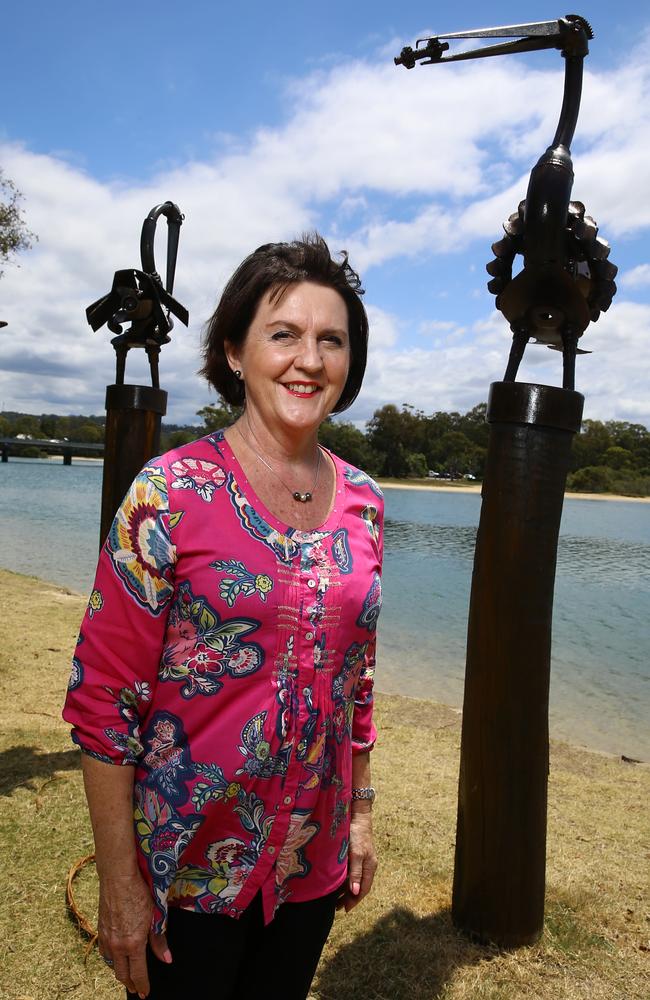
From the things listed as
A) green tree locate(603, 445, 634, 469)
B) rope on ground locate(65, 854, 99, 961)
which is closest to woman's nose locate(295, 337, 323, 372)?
rope on ground locate(65, 854, 99, 961)

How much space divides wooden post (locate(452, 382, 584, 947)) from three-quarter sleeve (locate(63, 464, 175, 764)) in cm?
169

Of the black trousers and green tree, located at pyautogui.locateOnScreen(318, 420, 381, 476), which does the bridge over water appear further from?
the black trousers

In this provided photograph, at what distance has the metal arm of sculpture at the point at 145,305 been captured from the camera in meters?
4.61

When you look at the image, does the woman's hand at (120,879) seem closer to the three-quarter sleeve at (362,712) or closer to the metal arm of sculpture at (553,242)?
the three-quarter sleeve at (362,712)

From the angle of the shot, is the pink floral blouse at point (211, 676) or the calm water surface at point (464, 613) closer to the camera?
the pink floral blouse at point (211, 676)

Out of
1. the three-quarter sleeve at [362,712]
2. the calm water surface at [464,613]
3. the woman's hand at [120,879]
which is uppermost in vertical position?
the three-quarter sleeve at [362,712]

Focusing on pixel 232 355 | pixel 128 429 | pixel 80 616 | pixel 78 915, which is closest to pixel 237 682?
pixel 232 355

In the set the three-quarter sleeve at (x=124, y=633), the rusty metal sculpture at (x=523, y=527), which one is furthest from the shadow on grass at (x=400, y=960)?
the three-quarter sleeve at (x=124, y=633)

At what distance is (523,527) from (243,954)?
1730 millimetres

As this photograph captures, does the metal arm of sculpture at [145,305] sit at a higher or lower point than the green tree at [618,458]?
lower

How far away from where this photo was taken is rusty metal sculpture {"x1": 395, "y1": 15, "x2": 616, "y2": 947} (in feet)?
9.28

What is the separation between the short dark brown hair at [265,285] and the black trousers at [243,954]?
1177 millimetres

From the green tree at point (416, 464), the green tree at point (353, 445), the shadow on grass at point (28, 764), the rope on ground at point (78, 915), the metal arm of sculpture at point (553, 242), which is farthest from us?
the green tree at point (416, 464)

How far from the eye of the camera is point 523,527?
2863mm
